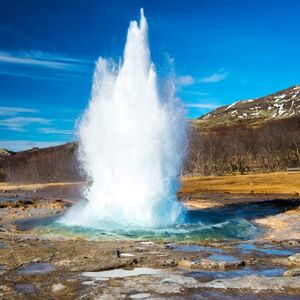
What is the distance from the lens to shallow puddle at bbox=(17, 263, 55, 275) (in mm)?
13703

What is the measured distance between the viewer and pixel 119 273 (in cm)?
1365

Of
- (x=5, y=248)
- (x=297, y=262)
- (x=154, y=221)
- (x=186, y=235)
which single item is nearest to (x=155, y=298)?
(x=297, y=262)

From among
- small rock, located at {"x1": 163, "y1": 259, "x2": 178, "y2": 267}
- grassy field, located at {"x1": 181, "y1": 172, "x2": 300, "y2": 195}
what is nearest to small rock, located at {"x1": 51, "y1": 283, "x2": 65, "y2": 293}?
small rock, located at {"x1": 163, "y1": 259, "x2": 178, "y2": 267}

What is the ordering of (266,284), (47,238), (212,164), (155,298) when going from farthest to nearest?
1. (212,164)
2. (47,238)
3. (266,284)
4. (155,298)

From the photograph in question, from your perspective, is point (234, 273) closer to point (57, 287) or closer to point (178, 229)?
point (57, 287)

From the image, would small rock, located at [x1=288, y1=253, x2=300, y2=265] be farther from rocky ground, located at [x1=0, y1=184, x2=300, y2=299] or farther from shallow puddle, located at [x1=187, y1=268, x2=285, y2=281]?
shallow puddle, located at [x1=187, y1=268, x2=285, y2=281]

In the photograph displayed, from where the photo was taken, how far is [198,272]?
13.7 metres

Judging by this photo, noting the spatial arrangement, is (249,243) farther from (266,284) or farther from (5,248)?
(5,248)

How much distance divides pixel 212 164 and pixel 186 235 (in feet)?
292

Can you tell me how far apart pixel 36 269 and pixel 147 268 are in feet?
10.7

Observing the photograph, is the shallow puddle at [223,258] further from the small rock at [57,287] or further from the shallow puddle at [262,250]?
the small rock at [57,287]

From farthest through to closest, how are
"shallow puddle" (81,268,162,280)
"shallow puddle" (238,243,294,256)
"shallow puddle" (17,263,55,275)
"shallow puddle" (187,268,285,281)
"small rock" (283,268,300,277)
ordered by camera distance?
"shallow puddle" (238,243,294,256)
"shallow puddle" (17,263,55,275)
"shallow puddle" (81,268,162,280)
"shallow puddle" (187,268,285,281)
"small rock" (283,268,300,277)

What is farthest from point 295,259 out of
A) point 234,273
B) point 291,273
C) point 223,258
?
point 234,273

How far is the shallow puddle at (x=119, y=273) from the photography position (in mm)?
13184
